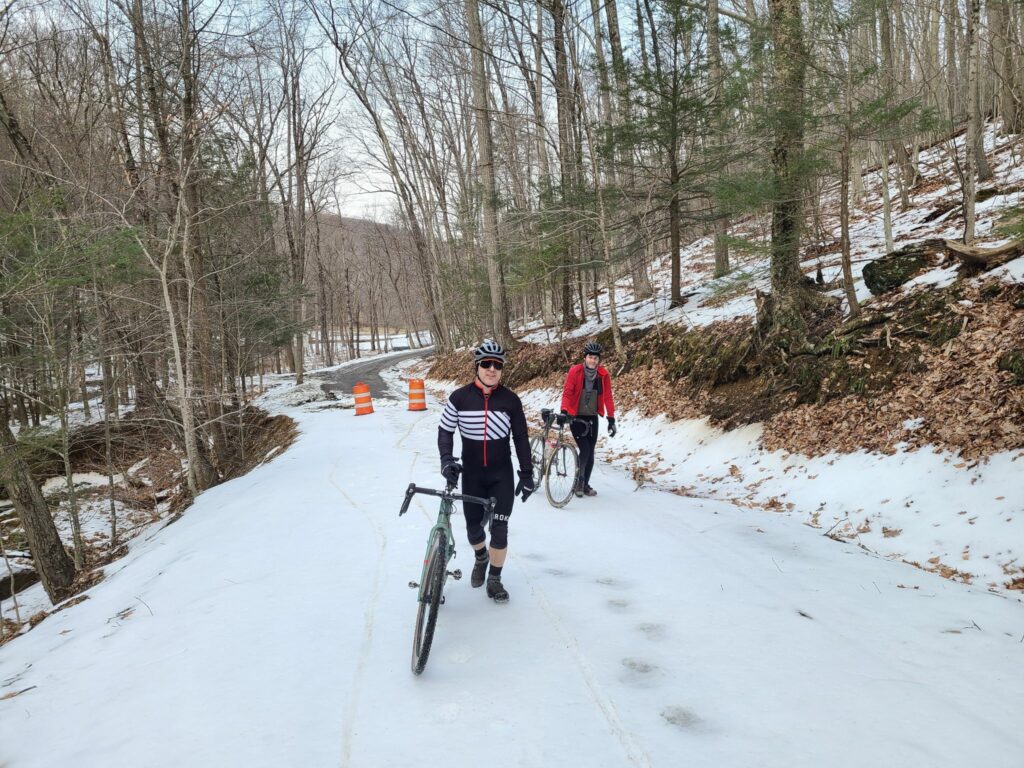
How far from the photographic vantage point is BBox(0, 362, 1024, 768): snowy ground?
3105mm

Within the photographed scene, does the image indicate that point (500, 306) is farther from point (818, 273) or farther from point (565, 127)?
point (818, 273)

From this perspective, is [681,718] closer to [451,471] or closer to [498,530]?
[498,530]

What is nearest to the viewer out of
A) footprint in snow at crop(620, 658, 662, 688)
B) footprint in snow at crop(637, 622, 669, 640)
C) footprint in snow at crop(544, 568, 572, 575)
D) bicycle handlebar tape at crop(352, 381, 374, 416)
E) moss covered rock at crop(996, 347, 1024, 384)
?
footprint in snow at crop(620, 658, 662, 688)

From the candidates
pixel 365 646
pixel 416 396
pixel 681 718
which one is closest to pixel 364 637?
pixel 365 646

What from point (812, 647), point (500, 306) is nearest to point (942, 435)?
point (812, 647)

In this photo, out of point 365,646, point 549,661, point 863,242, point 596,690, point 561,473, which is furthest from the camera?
point 863,242

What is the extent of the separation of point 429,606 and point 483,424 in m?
1.44

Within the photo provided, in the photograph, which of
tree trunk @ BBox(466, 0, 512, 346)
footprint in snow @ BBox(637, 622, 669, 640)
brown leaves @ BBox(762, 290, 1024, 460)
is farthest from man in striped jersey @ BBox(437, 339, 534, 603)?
tree trunk @ BBox(466, 0, 512, 346)

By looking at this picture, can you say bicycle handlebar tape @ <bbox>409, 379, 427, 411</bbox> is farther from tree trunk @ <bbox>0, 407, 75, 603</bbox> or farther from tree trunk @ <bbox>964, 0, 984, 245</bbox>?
tree trunk @ <bbox>964, 0, 984, 245</bbox>

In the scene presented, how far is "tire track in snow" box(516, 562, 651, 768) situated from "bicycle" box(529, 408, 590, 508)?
2.81 meters

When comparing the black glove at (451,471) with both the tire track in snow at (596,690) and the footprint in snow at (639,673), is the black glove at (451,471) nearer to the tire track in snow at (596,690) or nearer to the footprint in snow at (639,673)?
the tire track in snow at (596,690)

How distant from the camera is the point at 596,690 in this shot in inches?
140

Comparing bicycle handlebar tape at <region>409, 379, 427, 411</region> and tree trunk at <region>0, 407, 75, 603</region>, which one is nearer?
tree trunk at <region>0, 407, 75, 603</region>

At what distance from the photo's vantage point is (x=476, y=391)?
4531 mm
